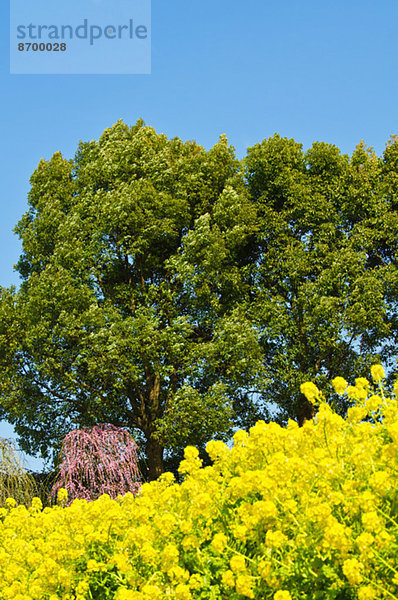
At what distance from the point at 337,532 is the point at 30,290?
12.0 meters

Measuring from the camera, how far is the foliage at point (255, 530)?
2.95m

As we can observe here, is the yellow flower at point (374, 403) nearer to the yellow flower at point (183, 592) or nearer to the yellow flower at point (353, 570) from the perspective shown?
the yellow flower at point (353, 570)

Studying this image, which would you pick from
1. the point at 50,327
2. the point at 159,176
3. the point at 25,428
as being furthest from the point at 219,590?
the point at 159,176

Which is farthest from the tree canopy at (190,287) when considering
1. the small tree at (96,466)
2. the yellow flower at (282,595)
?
the yellow flower at (282,595)

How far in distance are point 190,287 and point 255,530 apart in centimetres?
1120

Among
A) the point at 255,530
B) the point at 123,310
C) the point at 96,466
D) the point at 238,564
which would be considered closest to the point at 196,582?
the point at 238,564

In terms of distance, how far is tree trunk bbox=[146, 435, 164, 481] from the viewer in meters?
14.0

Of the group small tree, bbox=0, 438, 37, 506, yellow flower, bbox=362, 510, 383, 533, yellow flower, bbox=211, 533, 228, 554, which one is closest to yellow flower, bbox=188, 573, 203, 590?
yellow flower, bbox=211, 533, 228, 554

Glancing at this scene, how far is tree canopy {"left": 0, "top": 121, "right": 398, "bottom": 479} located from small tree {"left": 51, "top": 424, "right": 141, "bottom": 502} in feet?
3.60

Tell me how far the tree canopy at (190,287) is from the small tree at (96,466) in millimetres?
1096

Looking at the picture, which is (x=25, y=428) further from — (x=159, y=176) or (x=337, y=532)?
(x=337, y=532)

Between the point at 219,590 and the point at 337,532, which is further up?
the point at 337,532

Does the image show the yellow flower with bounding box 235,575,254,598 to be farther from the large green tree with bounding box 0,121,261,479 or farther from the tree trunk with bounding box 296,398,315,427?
the tree trunk with bounding box 296,398,315,427

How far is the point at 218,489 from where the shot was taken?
3988 millimetres
